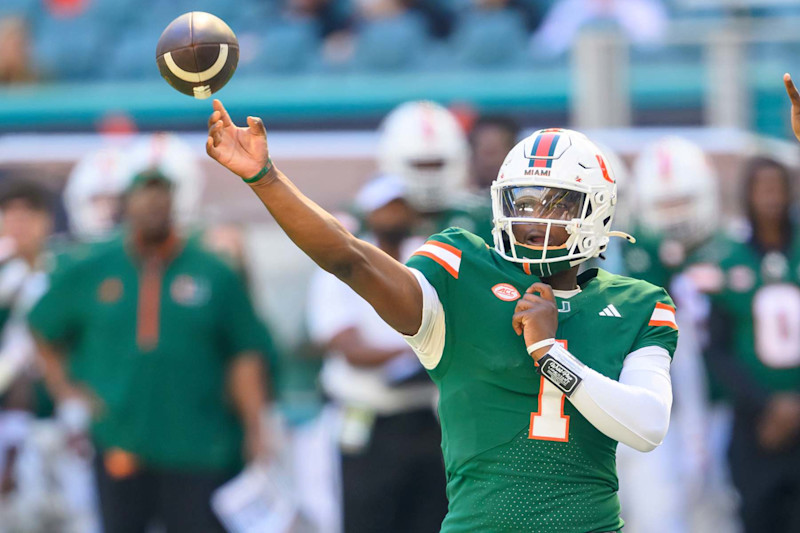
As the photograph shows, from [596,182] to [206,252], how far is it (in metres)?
3.25

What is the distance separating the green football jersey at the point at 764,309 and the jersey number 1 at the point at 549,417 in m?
3.39

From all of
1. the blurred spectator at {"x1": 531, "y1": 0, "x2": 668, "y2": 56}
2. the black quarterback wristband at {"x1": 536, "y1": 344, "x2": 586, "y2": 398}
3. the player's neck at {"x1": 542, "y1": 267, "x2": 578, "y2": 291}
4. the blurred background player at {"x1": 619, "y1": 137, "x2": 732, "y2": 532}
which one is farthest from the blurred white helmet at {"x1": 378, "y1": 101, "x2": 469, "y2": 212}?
the black quarterback wristband at {"x1": 536, "y1": 344, "x2": 586, "y2": 398}

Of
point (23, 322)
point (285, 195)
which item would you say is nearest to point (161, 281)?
point (23, 322)

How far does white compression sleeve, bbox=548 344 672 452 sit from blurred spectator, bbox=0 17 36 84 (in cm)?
686

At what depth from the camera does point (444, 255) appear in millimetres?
3568

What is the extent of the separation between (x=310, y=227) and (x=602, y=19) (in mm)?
5756

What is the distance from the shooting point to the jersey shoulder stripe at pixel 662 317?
11.8ft

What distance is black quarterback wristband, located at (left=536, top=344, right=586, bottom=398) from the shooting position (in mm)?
3355

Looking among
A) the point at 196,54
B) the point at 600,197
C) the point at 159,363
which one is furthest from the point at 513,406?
the point at 159,363

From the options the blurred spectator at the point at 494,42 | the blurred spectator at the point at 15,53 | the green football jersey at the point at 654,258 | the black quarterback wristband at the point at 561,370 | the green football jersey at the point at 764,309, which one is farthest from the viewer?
the blurred spectator at the point at 494,42

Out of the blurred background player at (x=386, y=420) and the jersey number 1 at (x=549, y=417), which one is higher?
the jersey number 1 at (x=549, y=417)

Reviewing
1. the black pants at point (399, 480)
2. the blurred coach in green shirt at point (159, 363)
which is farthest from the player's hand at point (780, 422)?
the blurred coach in green shirt at point (159, 363)

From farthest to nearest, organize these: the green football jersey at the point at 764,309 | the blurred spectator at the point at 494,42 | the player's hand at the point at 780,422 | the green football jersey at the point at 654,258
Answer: the blurred spectator at the point at 494,42 < the green football jersey at the point at 654,258 < the green football jersey at the point at 764,309 < the player's hand at the point at 780,422

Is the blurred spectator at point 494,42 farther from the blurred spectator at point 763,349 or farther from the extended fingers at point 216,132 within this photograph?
the extended fingers at point 216,132
